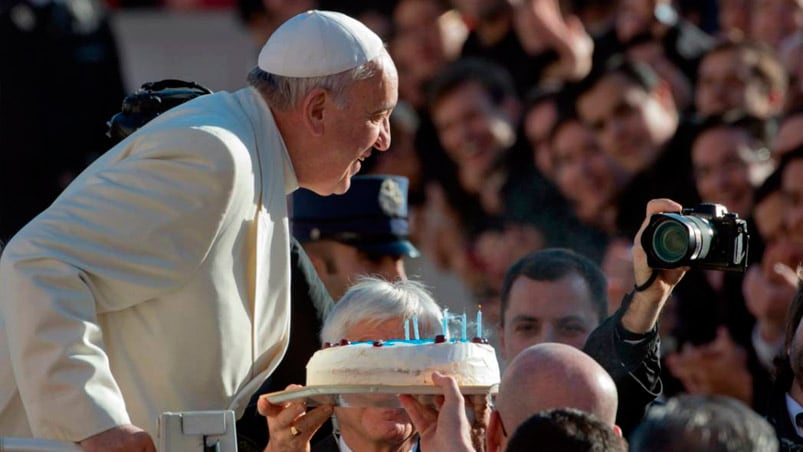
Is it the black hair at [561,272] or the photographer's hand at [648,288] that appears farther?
the black hair at [561,272]

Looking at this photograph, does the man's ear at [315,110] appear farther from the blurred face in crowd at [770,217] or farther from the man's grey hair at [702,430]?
the blurred face in crowd at [770,217]

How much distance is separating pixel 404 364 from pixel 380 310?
69 cm

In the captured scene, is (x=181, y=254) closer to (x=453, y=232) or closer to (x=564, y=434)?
(x=564, y=434)

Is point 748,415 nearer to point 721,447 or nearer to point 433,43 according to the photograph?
point 721,447

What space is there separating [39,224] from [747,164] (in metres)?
3.35

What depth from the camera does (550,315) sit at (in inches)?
198

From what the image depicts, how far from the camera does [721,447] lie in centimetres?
311

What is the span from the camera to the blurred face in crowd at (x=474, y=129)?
781 cm

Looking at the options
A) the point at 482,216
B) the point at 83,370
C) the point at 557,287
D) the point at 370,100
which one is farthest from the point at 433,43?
the point at 83,370

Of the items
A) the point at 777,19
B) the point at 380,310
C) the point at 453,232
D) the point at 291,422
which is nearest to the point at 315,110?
the point at 380,310

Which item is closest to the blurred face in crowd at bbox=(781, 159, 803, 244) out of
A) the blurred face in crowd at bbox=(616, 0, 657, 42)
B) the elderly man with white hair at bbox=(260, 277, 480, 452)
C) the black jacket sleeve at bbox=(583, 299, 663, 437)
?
the blurred face in crowd at bbox=(616, 0, 657, 42)

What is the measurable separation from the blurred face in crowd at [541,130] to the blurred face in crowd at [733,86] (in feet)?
2.48

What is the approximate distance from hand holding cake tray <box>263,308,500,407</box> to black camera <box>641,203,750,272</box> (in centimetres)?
50

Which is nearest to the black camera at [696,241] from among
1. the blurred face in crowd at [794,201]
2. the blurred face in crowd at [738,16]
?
the blurred face in crowd at [794,201]
